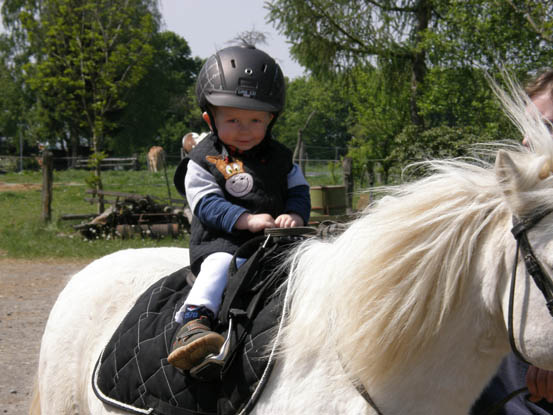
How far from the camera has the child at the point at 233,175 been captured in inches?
84.0

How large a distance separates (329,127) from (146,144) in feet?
101

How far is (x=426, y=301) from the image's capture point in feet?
5.24

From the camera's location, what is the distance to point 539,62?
37.0 feet

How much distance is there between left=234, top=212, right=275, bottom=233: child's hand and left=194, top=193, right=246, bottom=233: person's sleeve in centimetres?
3

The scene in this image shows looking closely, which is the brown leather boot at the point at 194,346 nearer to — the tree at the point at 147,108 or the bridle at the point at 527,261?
the bridle at the point at 527,261

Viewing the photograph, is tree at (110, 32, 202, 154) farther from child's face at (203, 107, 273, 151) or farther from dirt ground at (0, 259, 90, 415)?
child's face at (203, 107, 273, 151)

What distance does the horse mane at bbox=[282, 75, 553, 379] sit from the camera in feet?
5.08

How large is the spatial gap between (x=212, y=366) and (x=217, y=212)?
634mm

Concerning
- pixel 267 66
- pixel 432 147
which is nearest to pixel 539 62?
pixel 432 147

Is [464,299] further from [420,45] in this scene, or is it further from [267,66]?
[420,45]

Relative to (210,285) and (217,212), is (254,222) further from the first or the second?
(210,285)

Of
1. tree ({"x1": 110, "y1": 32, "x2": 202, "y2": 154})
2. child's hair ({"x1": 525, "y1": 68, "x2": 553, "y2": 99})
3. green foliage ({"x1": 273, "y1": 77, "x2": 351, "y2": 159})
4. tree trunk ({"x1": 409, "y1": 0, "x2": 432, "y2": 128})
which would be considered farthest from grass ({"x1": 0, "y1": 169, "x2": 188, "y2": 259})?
green foliage ({"x1": 273, "y1": 77, "x2": 351, "y2": 159})

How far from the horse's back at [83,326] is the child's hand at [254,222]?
79cm

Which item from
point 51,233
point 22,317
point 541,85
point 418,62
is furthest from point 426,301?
point 418,62
